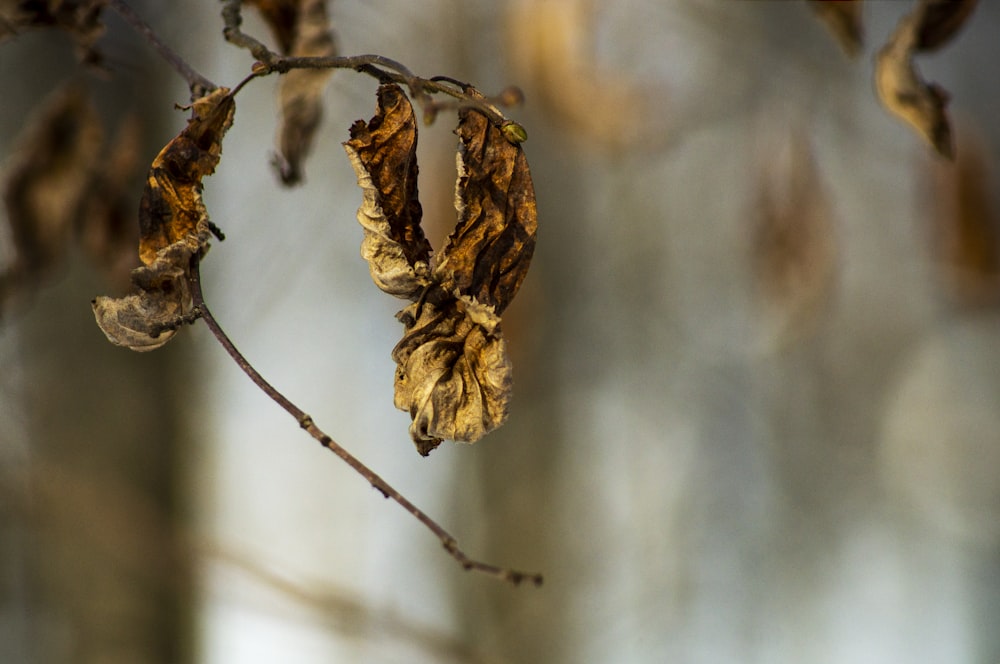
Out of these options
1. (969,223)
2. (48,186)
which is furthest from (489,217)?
(969,223)

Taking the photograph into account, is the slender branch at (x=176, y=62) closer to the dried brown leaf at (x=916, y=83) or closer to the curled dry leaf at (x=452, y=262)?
the curled dry leaf at (x=452, y=262)

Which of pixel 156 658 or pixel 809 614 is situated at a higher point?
pixel 809 614

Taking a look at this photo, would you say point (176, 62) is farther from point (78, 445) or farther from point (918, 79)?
point (78, 445)

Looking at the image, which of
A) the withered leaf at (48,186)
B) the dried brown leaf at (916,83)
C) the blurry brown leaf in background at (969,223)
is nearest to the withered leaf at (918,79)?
the dried brown leaf at (916,83)

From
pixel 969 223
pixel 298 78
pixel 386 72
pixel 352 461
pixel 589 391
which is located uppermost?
pixel 969 223

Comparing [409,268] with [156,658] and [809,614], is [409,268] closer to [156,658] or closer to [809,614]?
[156,658]

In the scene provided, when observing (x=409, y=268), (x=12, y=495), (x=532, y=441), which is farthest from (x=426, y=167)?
(x=409, y=268)

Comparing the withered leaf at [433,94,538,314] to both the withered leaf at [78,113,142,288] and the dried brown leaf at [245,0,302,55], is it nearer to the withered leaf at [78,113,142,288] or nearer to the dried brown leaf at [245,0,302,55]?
the dried brown leaf at [245,0,302,55]
